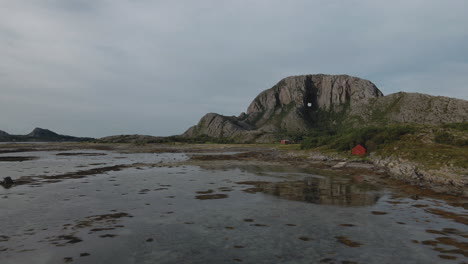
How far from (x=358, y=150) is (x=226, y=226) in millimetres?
42096

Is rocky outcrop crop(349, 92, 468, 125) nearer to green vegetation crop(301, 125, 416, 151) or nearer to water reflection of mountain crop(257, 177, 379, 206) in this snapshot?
green vegetation crop(301, 125, 416, 151)

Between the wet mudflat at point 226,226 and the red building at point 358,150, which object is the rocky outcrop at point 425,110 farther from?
the wet mudflat at point 226,226

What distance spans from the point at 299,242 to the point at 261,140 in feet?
584

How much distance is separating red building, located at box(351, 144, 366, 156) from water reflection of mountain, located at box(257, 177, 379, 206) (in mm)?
21612

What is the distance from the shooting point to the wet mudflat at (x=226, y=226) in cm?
1042

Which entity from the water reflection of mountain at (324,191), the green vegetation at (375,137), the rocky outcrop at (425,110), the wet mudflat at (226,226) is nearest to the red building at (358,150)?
the green vegetation at (375,137)

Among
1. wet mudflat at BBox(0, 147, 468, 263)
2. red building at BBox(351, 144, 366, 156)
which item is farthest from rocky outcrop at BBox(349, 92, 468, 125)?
wet mudflat at BBox(0, 147, 468, 263)

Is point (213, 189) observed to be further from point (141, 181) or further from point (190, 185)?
point (141, 181)

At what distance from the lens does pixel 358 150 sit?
48.9 meters

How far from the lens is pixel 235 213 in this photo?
16.6 meters

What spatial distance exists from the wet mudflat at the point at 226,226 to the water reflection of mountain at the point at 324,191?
92 mm

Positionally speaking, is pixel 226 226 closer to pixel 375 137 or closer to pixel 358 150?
pixel 358 150

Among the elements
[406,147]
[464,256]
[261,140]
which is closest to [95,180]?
[464,256]

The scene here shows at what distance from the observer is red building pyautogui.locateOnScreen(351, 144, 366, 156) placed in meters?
48.4
